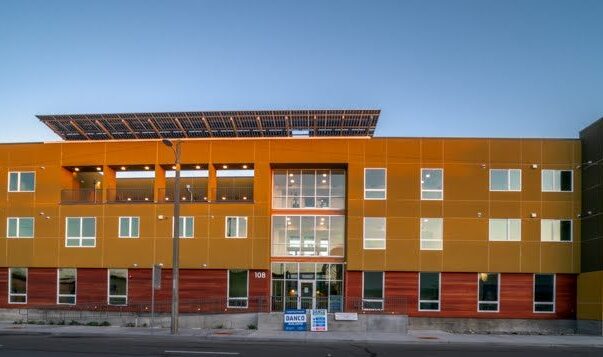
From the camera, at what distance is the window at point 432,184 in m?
37.7

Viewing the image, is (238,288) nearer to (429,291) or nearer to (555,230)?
(429,291)

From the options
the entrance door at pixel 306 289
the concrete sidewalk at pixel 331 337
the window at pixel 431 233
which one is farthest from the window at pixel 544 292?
the entrance door at pixel 306 289

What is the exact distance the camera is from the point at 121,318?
3781cm

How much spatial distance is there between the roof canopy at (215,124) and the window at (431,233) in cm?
603

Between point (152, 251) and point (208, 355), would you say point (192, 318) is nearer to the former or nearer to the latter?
point (152, 251)

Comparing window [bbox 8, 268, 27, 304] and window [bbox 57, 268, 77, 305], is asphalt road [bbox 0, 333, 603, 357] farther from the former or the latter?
window [bbox 8, 268, 27, 304]

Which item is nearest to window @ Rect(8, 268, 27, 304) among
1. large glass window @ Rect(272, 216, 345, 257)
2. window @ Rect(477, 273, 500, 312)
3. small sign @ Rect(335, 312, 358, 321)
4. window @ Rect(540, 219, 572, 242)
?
large glass window @ Rect(272, 216, 345, 257)

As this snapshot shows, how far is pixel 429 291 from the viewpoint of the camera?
123 ft

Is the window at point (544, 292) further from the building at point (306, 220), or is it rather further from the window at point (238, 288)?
the window at point (238, 288)

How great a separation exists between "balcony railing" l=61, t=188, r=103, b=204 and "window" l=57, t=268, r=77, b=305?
4015 mm

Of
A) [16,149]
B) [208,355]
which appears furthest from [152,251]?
Result: [208,355]

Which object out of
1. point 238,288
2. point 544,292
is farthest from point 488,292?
point 238,288

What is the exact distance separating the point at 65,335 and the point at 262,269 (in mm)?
11886

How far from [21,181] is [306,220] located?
1668 cm
